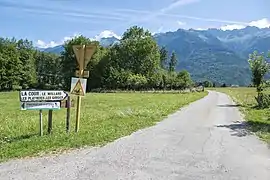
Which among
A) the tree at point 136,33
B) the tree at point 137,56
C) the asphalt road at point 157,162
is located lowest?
the asphalt road at point 157,162

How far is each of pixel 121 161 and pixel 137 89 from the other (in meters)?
75.4

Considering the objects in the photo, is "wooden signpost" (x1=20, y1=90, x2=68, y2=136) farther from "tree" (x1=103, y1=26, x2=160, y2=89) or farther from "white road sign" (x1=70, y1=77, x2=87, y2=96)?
"tree" (x1=103, y1=26, x2=160, y2=89)

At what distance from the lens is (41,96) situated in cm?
1209

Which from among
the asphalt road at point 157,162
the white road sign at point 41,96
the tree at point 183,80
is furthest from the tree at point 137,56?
the asphalt road at point 157,162

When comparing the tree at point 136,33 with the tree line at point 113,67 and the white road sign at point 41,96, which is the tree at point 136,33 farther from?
the white road sign at point 41,96

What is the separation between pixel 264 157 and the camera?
10.1 metres

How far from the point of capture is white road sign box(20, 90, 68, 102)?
38.6ft

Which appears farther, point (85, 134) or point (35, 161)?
point (85, 134)

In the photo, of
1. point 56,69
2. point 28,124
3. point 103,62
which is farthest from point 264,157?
point 56,69

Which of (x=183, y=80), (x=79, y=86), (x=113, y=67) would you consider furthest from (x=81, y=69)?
(x=183, y=80)

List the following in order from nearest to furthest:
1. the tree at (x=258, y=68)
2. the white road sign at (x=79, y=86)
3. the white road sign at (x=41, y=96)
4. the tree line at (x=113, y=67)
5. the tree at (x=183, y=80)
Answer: the white road sign at (x=41, y=96) < the white road sign at (x=79, y=86) < the tree at (x=258, y=68) < the tree line at (x=113, y=67) < the tree at (x=183, y=80)

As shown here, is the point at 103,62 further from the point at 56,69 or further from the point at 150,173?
the point at 150,173

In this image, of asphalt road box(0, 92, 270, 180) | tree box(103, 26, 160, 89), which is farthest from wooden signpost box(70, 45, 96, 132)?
tree box(103, 26, 160, 89)

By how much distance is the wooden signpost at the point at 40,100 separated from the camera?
11.8 metres
